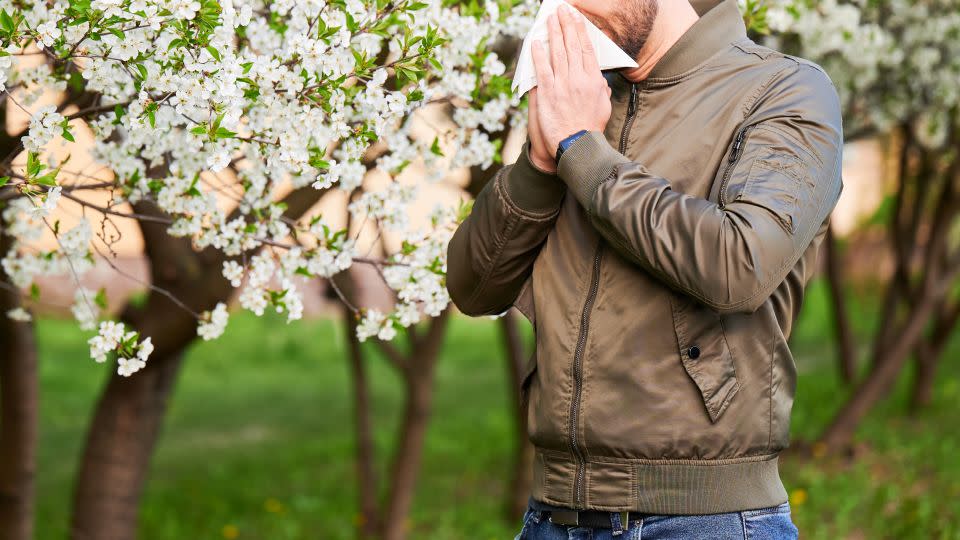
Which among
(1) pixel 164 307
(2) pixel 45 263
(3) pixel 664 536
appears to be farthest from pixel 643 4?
(1) pixel 164 307

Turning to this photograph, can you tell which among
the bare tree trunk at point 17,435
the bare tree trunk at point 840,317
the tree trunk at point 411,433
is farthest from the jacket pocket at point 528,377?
the bare tree trunk at point 840,317

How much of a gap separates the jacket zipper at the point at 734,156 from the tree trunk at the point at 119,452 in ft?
10.7

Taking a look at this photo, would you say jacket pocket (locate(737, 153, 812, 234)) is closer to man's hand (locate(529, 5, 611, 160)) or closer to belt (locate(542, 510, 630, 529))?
man's hand (locate(529, 5, 611, 160))

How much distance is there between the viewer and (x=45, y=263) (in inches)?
132

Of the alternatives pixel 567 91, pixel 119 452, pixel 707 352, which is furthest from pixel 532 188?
pixel 119 452

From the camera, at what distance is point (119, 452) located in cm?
479

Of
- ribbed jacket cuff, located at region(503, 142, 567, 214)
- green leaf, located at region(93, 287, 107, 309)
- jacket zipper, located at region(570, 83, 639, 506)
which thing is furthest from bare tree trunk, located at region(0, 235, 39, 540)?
jacket zipper, located at region(570, 83, 639, 506)

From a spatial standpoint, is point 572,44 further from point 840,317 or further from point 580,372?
point 840,317

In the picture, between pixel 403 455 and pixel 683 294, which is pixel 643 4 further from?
pixel 403 455

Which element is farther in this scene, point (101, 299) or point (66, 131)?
point (101, 299)

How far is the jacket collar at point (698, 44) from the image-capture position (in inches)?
82.4

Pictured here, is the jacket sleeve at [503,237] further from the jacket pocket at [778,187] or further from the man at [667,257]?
the jacket pocket at [778,187]

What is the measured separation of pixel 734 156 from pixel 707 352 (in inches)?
14.2

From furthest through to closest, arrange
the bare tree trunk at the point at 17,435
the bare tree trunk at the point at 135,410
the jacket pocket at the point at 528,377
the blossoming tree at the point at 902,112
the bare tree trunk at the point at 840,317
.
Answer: the bare tree trunk at the point at 840,317, the blossoming tree at the point at 902,112, the bare tree trunk at the point at 17,435, the bare tree trunk at the point at 135,410, the jacket pocket at the point at 528,377
